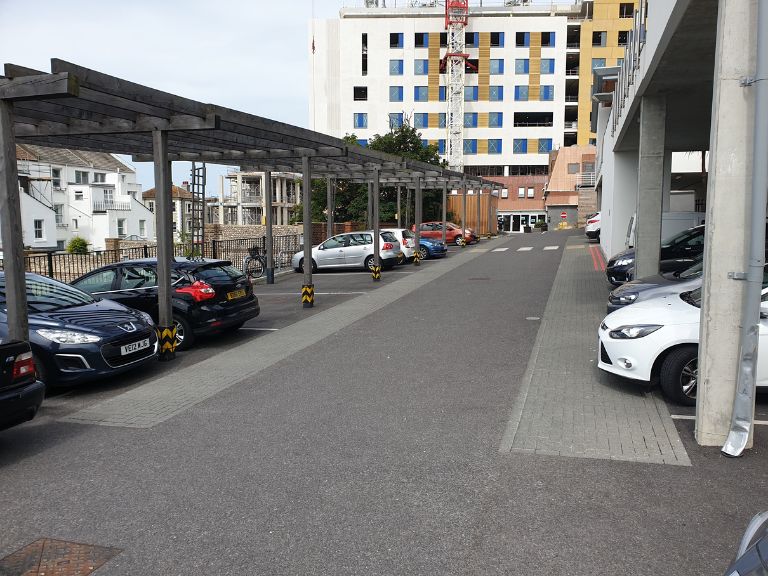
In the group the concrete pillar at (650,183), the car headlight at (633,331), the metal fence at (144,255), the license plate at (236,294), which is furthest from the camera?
the metal fence at (144,255)

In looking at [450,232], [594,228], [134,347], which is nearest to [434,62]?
[450,232]

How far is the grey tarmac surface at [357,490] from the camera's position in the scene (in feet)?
13.3

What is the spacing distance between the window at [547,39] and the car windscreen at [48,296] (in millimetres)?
71809

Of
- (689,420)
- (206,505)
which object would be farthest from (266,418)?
(689,420)

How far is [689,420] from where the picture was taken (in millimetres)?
6539

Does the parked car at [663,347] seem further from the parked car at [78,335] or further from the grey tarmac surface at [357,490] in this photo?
the parked car at [78,335]

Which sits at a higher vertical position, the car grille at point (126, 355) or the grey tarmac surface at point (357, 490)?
the car grille at point (126, 355)

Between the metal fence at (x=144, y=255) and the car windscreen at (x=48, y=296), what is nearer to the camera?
the car windscreen at (x=48, y=296)

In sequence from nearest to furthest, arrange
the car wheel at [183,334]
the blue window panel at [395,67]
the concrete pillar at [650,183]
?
the car wheel at [183,334]
the concrete pillar at [650,183]
the blue window panel at [395,67]

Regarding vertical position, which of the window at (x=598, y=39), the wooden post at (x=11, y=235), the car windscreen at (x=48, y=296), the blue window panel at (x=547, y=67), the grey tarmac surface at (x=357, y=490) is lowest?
the grey tarmac surface at (x=357, y=490)

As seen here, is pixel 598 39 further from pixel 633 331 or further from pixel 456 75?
pixel 633 331

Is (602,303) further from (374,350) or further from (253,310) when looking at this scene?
(253,310)

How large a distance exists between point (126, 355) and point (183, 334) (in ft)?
7.77

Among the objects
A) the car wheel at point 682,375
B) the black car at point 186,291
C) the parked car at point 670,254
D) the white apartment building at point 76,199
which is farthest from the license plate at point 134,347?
the white apartment building at point 76,199
